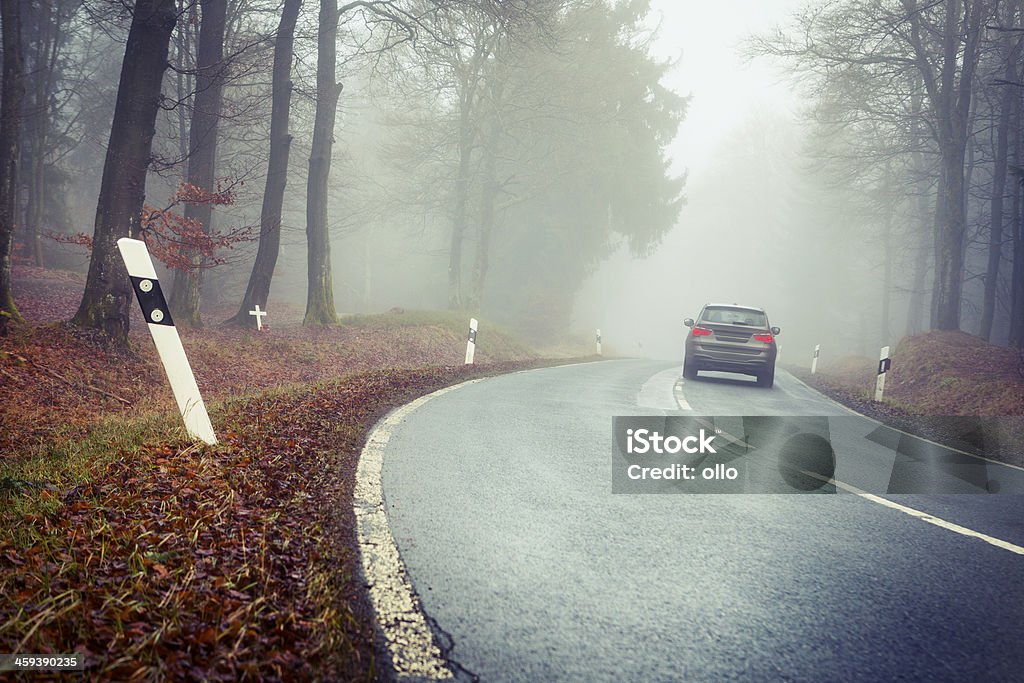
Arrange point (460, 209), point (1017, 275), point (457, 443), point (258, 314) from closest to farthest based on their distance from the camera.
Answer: point (457, 443)
point (258, 314)
point (1017, 275)
point (460, 209)

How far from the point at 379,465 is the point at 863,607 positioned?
10.4ft

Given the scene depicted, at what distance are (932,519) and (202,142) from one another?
1527 cm

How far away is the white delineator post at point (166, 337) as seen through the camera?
15.1ft

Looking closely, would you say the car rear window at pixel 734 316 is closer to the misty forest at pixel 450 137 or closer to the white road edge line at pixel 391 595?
the misty forest at pixel 450 137

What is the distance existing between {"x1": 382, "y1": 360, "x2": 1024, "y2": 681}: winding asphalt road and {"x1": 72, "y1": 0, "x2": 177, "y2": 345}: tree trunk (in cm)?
639

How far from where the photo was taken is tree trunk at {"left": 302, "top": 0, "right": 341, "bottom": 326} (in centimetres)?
1719

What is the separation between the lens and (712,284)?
263ft

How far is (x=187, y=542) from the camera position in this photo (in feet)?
9.48

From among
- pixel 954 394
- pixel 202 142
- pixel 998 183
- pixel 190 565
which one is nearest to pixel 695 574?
pixel 190 565

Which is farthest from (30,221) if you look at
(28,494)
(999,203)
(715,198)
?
(715,198)

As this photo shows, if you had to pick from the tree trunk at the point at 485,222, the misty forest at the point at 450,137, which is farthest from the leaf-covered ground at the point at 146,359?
the tree trunk at the point at 485,222

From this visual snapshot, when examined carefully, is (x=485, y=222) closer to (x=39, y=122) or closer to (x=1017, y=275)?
(x=39, y=122)

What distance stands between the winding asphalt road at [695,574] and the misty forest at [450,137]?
26.4 ft

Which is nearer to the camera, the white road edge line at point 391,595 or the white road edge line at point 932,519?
the white road edge line at point 391,595
